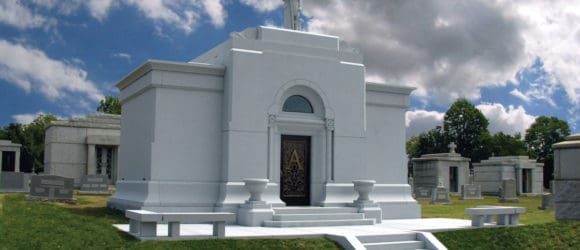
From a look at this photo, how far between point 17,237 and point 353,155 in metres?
9.25

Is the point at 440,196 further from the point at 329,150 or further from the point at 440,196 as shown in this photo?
the point at 329,150

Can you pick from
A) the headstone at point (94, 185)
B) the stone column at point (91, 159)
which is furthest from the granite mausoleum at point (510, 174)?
the headstone at point (94, 185)

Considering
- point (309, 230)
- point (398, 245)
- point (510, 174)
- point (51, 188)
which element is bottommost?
point (398, 245)

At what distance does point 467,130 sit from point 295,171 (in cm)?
4745

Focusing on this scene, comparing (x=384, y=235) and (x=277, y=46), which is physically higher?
(x=277, y=46)

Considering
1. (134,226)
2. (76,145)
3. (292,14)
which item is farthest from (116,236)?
(76,145)

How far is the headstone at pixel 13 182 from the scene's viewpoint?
25.1 metres

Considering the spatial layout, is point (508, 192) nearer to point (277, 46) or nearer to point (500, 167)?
point (500, 167)

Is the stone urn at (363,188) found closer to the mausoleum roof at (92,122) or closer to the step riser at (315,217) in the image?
the step riser at (315,217)

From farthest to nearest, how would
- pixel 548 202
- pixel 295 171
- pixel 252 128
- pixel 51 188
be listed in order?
pixel 548 202, pixel 51 188, pixel 295 171, pixel 252 128

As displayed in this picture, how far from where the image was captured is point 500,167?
42.3m

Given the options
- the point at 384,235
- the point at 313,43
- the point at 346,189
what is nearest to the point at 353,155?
the point at 346,189

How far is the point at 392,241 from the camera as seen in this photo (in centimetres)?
1317

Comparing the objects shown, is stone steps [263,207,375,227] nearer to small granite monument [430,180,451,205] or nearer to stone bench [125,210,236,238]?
stone bench [125,210,236,238]
